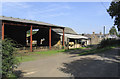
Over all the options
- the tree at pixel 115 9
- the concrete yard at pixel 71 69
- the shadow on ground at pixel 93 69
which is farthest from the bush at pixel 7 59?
the tree at pixel 115 9

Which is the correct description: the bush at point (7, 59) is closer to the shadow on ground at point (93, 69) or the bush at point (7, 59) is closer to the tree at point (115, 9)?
the shadow on ground at point (93, 69)

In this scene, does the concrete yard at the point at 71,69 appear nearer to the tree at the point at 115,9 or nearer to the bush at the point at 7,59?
the bush at the point at 7,59

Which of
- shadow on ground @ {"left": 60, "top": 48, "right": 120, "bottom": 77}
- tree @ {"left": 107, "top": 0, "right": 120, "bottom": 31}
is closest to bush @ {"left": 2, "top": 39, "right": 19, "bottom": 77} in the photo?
shadow on ground @ {"left": 60, "top": 48, "right": 120, "bottom": 77}

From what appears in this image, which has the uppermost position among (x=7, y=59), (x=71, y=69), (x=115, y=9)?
(x=115, y=9)

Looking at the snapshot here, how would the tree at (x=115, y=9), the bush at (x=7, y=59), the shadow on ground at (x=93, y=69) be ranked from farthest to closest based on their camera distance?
the tree at (x=115, y=9) < the shadow on ground at (x=93, y=69) < the bush at (x=7, y=59)

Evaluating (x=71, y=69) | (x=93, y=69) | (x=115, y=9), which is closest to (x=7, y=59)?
(x=71, y=69)

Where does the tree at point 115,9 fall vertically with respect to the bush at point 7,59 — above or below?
above

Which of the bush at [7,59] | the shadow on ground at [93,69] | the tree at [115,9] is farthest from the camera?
the tree at [115,9]

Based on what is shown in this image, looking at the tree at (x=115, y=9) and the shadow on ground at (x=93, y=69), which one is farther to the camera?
the tree at (x=115, y=9)

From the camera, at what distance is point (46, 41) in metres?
35.4

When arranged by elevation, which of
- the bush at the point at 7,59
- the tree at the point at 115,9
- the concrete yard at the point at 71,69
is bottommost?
the concrete yard at the point at 71,69

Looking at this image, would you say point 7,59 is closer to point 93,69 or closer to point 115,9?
point 93,69

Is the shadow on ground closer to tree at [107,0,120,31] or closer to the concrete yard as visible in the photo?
the concrete yard

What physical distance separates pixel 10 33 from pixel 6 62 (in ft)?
88.9
